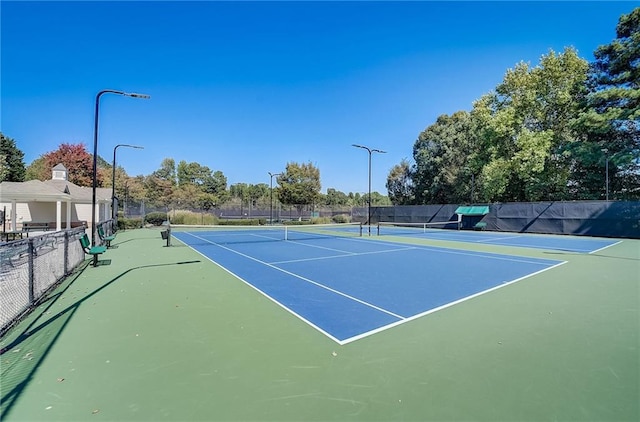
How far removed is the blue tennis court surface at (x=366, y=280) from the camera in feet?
16.3

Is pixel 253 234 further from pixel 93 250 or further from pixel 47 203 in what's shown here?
pixel 47 203

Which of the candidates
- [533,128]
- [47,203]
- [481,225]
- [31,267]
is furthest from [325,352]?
[533,128]

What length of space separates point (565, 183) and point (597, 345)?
33.2 m

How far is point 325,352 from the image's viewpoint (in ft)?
12.0

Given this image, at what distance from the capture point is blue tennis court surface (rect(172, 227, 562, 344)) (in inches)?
196

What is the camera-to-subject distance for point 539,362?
3.46m

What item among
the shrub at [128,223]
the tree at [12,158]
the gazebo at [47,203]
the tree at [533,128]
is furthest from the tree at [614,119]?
the tree at [12,158]

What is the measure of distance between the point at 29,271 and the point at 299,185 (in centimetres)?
4209

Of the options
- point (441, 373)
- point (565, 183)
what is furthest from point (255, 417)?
point (565, 183)

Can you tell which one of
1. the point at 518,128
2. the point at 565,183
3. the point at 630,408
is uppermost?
the point at 518,128

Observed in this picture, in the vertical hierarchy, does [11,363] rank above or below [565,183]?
below

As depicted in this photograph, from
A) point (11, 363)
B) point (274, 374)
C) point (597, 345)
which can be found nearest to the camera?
point (274, 374)

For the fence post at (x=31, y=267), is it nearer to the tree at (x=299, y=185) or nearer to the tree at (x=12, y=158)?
the tree at (x=299, y=185)

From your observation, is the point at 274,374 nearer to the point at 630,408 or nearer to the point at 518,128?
the point at 630,408
